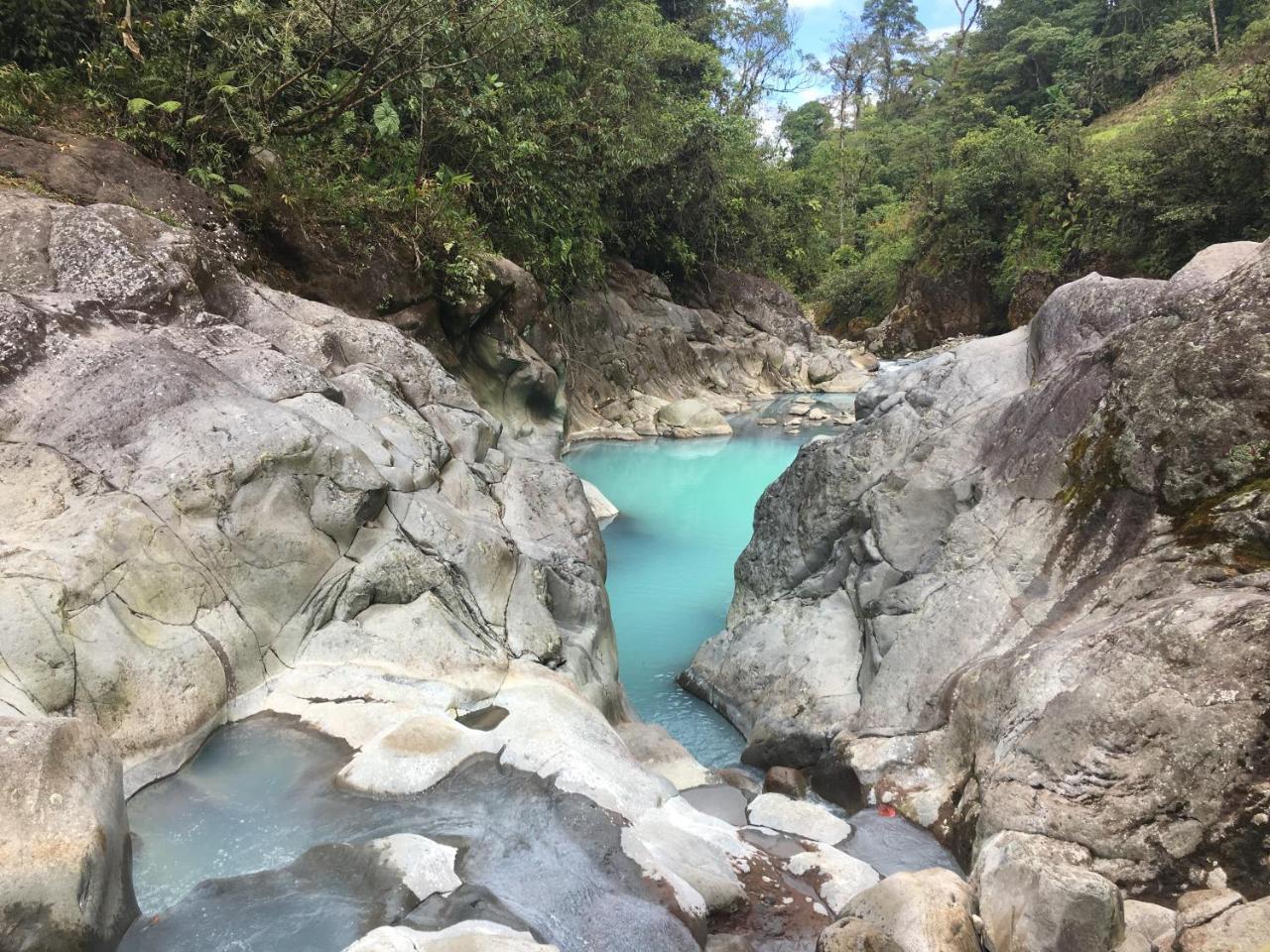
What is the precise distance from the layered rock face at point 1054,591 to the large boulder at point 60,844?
364 centimetres

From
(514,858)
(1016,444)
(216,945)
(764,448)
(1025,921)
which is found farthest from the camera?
(764,448)

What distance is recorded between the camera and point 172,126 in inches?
298

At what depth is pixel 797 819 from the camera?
14.5ft

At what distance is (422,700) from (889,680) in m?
3.10

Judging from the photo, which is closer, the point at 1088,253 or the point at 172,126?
the point at 172,126

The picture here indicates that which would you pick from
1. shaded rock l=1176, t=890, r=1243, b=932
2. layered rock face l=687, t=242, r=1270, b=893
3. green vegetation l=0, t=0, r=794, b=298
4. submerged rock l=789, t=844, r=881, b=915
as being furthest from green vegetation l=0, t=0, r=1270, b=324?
shaded rock l=1176, t=890, r=1243, b=932

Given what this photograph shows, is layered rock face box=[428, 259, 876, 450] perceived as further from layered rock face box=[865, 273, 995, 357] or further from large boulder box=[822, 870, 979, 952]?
large boulder box=[822, 870, 979, 952]

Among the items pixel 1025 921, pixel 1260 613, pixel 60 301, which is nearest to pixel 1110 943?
pixel 1025 921

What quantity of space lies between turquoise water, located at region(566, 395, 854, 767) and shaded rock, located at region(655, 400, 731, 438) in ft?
0.90

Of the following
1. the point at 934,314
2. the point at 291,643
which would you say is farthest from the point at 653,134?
the point at 291,643

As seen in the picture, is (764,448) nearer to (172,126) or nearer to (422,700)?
(172,126)

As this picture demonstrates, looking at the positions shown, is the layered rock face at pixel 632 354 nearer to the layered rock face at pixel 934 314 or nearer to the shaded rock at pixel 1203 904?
the layered rock face at pixel 934 314

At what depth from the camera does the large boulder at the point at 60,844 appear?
2402 mm

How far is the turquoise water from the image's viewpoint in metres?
7.28
